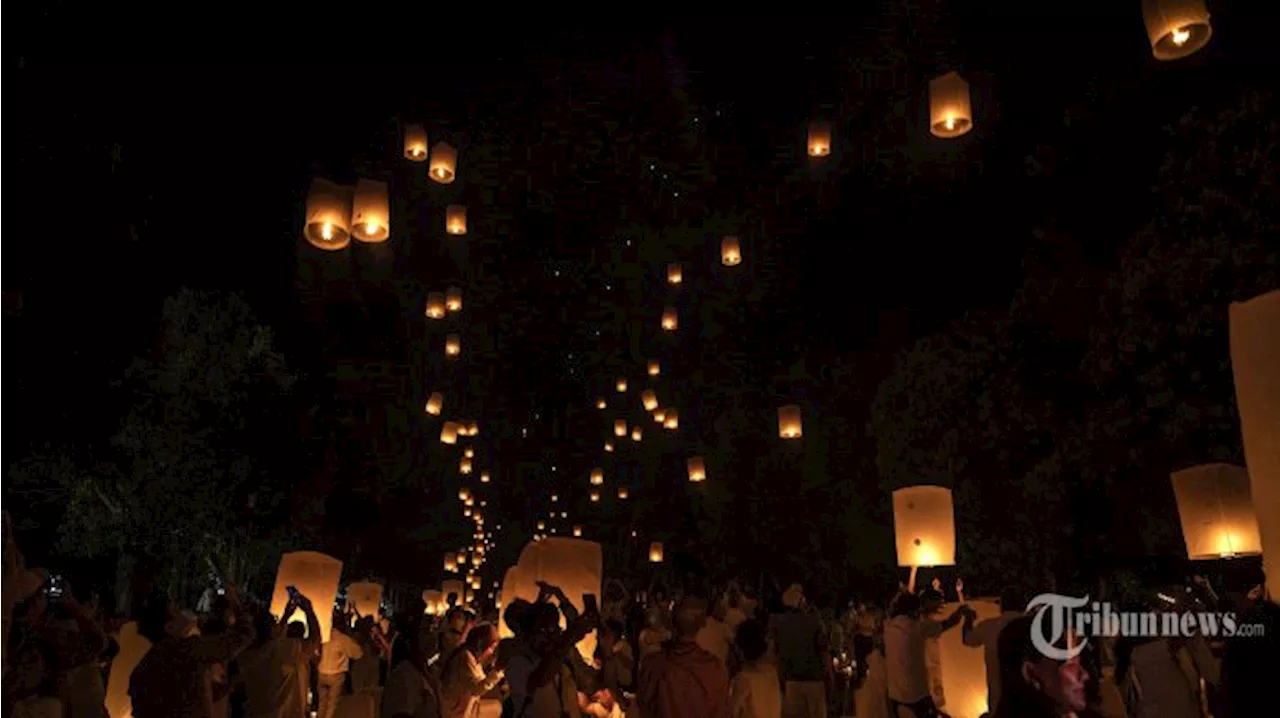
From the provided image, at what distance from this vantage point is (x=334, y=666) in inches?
387

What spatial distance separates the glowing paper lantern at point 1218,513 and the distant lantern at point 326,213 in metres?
6.61

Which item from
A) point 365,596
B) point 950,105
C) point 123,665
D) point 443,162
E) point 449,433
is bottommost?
point 123,665

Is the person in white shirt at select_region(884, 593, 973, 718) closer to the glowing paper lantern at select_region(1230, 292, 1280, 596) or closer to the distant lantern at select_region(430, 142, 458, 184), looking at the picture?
the glowing paper lantern at select_region(1230, 292, 1280, 596)

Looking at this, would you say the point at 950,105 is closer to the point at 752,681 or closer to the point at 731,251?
the point at 752,681

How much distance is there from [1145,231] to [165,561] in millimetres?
19283

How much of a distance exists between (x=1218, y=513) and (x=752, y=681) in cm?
385

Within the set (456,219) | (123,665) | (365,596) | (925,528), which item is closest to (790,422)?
(456,219)

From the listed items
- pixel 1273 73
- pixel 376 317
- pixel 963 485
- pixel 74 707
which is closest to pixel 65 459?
pixel 376 317

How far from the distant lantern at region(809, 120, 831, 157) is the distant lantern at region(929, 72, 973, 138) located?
12.6 feet

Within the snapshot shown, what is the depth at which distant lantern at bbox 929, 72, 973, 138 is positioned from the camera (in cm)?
849

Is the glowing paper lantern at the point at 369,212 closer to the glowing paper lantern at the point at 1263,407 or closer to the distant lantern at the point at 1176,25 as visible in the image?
the distant lantern at the point at 1176,25

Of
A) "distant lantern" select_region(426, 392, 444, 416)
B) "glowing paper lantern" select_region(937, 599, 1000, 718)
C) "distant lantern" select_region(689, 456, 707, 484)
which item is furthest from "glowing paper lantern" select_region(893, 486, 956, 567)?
"distant lantern" select_region(426, 392, 444, 416)

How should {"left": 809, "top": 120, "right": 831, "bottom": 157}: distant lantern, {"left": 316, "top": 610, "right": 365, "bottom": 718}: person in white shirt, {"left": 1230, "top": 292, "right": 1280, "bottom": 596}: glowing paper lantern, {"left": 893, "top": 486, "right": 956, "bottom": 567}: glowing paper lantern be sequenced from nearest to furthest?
{"left": 1230, "top": 292, "right": 1280, "bottom": 596}: glowing paper lantern < {"left": 893, "top": 486, "right": 956, "bottom": 567}: glowing paper lantern < {"left": 316, "top": 610, "right": 365, "bottom": 718}: person in white shirt < {"left": 809, "top": 120, "right": 831, "bottom": 157}: distant lantern

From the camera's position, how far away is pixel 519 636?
5.97 m
